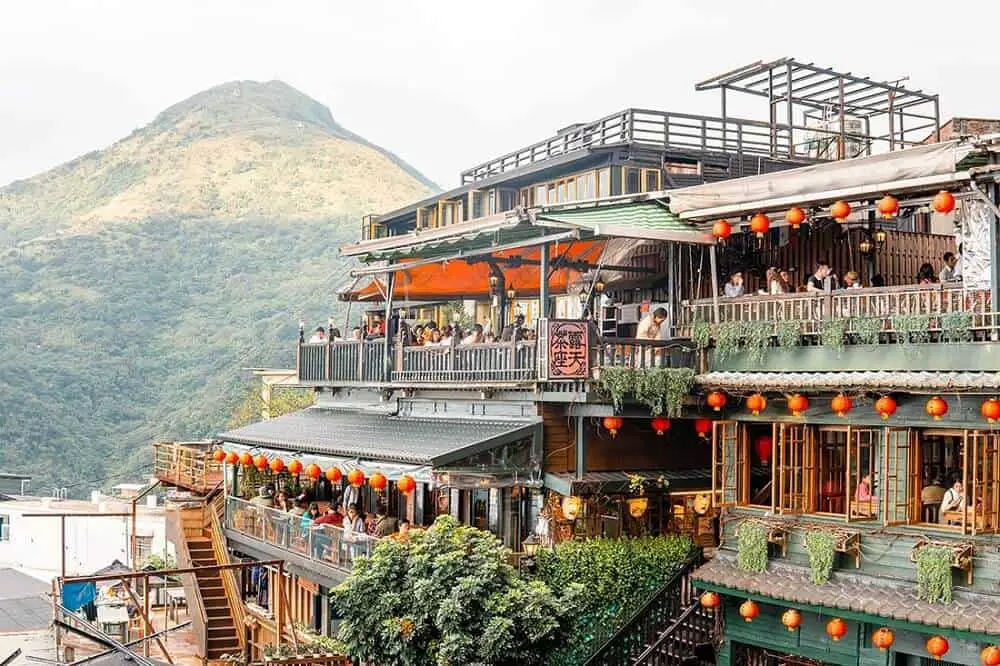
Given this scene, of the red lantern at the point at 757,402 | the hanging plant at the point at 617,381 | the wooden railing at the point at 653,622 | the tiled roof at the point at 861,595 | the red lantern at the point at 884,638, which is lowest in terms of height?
the wooden railing at the point at 653,622

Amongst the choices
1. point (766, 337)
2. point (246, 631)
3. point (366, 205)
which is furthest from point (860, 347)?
point (366, 205)

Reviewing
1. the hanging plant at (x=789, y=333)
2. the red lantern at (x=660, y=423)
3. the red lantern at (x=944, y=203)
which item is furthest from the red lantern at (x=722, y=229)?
the red lantern at (x=944, y=203)

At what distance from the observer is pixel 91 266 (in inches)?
3789

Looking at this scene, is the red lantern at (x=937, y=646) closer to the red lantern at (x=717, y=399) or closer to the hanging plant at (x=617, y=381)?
the red lantern at (x=717, y=399)

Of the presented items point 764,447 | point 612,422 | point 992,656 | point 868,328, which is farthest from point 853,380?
point 612,422

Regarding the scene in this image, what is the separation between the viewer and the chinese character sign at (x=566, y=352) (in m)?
20.0

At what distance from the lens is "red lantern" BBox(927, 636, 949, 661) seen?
1585cm

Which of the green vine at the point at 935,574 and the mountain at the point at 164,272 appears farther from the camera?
the mountain at the point at 164,272

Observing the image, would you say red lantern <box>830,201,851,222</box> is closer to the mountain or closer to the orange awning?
the orange awning

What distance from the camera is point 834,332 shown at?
17859 millimetres

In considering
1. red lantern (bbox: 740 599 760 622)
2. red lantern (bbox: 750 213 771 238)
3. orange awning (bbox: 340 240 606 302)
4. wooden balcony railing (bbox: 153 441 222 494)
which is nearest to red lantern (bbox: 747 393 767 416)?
red lantern (bbox: 750 213 771 238)

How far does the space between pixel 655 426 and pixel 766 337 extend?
291cm

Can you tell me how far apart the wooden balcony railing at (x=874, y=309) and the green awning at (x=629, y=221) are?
4.12 ft

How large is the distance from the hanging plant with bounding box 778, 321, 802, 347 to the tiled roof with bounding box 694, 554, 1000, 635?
10.7 feet
